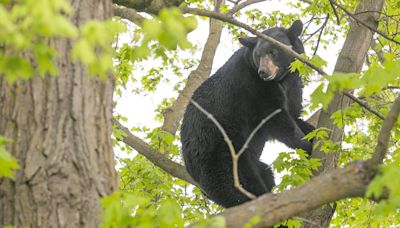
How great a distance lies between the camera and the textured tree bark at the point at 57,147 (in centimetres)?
358

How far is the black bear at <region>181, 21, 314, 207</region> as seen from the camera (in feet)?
24.6

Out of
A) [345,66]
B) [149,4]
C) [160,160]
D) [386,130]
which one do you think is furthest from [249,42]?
[386,130]

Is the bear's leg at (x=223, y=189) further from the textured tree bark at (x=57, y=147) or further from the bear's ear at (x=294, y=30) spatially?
the textured tree bark at (x=57, y=147)

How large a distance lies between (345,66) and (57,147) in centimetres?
362

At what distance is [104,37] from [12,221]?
1.67 metres

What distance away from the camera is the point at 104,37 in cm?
234

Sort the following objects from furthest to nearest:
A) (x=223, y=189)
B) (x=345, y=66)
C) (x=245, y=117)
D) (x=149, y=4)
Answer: (x=245, y=117)
(x=223, y=189)
(x=345, y=66)
(x=149, y=4)

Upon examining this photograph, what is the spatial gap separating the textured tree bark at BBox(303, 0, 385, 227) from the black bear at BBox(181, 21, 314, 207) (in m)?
0.97

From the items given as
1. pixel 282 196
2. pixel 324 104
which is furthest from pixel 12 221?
pixel 324 104

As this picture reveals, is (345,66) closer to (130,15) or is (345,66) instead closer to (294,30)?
(294,30)

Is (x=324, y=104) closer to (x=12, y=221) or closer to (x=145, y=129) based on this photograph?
(x=12, y=221)

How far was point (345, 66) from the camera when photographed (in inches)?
253

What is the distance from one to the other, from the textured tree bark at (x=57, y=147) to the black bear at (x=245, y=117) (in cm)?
378

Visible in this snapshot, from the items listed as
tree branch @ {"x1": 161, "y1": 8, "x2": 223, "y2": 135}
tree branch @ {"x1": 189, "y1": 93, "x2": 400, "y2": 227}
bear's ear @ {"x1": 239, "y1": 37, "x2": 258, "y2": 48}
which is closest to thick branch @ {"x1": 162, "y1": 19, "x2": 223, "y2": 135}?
tree branch @ {"x1": 161, "y1": 8, "x2": 223, "y2": 135}
